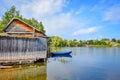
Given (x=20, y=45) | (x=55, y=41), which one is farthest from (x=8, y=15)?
(x=55, y=41)

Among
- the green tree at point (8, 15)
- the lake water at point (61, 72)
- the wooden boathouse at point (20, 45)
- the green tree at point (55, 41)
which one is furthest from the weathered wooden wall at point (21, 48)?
the green tree at point (55, 41)

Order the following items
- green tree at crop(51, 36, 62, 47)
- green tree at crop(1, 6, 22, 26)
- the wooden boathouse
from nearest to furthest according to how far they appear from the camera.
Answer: the wooden boathouse, green tree at crop(1, 6, 22, 26), green tree at crop(51, 36, 62, 47)

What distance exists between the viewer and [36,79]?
1903 cm

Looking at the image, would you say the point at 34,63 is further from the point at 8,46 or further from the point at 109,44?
the point at 109,44

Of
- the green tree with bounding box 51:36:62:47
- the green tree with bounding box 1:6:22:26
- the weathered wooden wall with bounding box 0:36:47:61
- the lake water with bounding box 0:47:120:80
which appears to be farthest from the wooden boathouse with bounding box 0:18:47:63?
the green tree with bounding box 51:36:62:47

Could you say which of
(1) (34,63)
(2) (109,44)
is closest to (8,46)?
(1) (34,63)

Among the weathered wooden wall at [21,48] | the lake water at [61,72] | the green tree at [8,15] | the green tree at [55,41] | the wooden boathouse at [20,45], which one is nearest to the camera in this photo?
the lake water at [61,72]

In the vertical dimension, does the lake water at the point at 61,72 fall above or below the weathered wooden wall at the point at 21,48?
below

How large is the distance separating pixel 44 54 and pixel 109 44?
120m

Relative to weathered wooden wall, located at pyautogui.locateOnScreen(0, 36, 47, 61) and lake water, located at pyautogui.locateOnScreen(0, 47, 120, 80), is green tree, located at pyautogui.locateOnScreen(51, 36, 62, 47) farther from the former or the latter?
weathered wooden wall, located at pyautogui.locateOnScreen(0, 36, 47, 61)

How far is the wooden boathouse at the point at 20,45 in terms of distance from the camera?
78.7 feet

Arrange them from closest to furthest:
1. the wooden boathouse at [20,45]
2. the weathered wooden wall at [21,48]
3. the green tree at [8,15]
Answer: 1. the weathered wooden wall at [21,48]
2. the wooden boathouse at [20,45]
3. the green tree at [8,15]

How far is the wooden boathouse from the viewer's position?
24000mm

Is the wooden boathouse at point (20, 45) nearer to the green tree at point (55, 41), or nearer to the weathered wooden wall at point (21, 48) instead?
the weathered wooden wall at point (21, 48)
